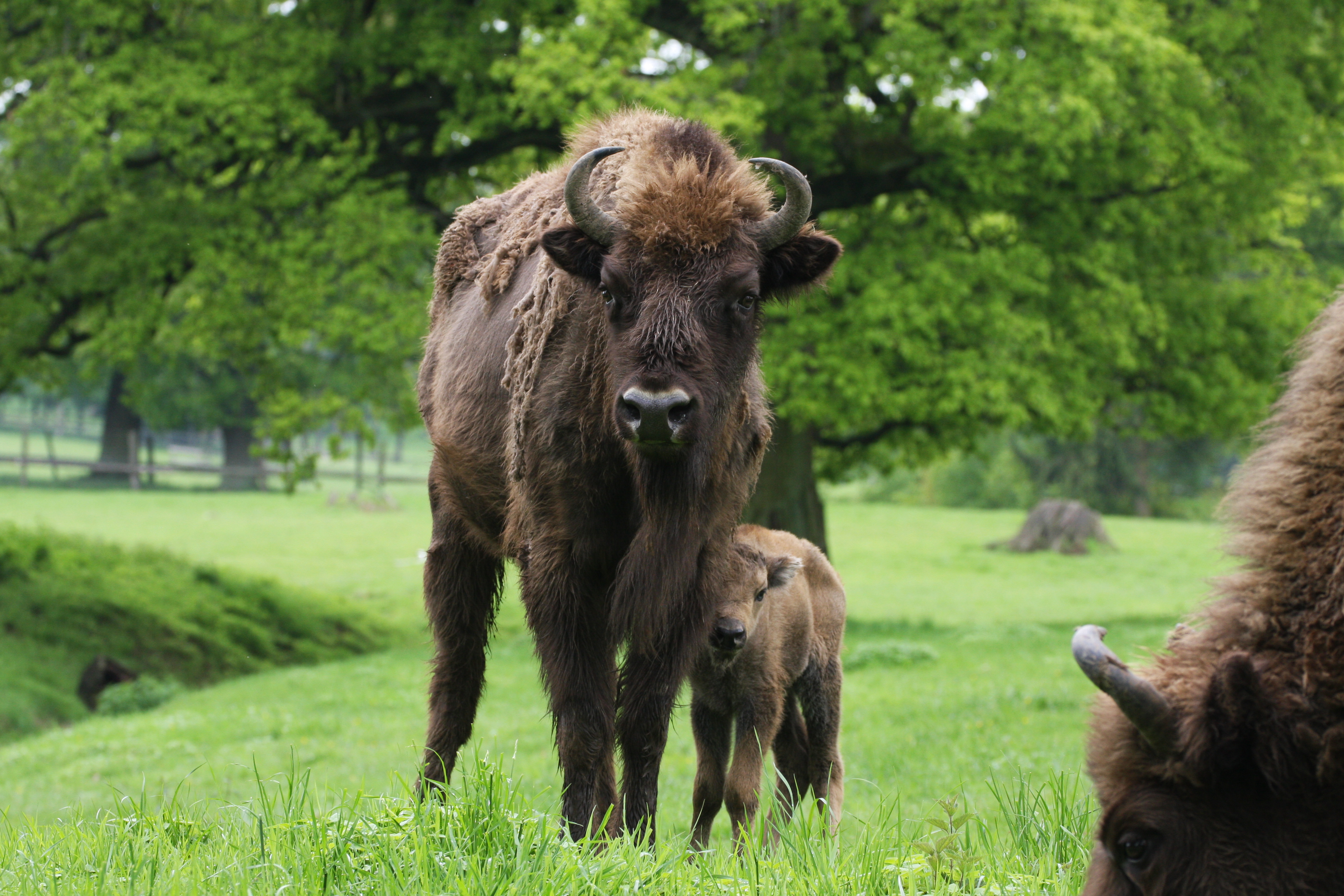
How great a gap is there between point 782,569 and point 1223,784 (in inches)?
138

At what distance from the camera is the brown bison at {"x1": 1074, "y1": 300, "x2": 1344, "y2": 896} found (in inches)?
109

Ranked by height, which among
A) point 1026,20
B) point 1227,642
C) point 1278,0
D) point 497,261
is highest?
point 1278,0

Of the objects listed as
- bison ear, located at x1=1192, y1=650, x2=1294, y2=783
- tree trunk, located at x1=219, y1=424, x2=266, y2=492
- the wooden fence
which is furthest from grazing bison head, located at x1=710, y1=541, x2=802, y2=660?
tree trunk, located at x1=219, y1=424, x2=266, y2=492

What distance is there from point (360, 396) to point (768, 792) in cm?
1285

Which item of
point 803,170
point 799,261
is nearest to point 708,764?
point 799,261

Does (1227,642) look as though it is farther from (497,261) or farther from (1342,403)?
(497,261)

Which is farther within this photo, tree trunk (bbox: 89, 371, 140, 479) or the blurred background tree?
tree trunk (bbox: 89, 371, 140, 479)

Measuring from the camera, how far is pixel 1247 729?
2.81m

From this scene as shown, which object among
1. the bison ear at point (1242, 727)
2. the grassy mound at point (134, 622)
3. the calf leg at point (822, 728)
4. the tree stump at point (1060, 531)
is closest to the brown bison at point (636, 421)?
the calf leg at point (822, 728)

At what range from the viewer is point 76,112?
15547 mm

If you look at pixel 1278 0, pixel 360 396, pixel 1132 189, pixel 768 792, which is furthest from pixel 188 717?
pixel 1278 0

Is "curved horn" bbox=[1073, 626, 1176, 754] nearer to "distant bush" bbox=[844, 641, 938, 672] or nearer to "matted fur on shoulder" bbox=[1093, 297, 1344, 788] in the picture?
"matted fur on shoulder" bbox=[1093, 297, 1344, 788]

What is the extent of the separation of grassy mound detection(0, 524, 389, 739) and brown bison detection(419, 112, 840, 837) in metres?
12.3

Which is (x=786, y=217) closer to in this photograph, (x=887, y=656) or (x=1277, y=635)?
(x=1277, y=635)
